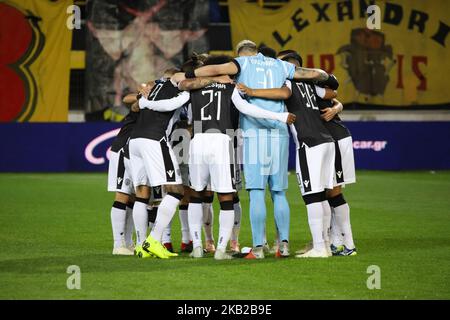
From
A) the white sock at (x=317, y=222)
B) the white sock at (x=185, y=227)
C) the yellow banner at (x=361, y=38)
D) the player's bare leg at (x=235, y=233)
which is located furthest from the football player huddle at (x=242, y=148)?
the yellow banner at (x=361, y=38)

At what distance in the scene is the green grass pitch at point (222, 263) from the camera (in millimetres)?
7552

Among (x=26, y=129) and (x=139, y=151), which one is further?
(x=26, y=129)

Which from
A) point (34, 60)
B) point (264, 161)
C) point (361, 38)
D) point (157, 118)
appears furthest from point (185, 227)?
point (361, 38)

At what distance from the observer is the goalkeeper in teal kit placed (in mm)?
9609

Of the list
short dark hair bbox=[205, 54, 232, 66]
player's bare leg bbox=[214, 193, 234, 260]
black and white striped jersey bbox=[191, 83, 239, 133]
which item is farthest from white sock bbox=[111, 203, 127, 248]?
short dark hair bbox=[205, 54, 232, 66]

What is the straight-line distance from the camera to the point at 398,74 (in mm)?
25422

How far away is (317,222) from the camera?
9.56m

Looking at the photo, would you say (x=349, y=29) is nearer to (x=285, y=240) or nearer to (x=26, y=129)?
(x=26, y=129)

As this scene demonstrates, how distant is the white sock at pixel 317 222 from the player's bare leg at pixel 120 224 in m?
2.04

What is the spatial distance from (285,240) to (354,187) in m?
10.3

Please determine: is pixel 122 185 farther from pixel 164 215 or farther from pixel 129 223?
pixel 164 215

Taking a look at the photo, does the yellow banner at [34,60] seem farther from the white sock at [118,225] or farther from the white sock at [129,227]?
the white sock at [118,225]

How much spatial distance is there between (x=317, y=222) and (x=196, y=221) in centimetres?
128
